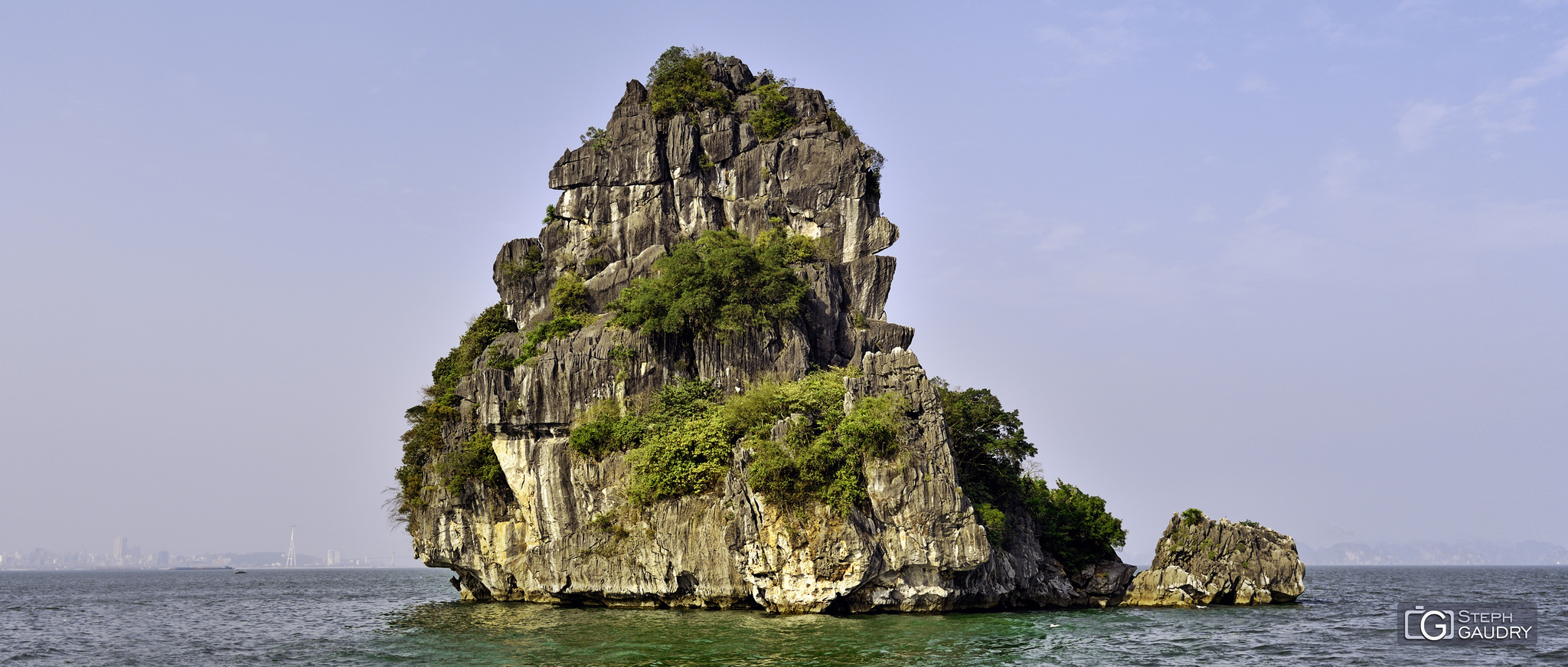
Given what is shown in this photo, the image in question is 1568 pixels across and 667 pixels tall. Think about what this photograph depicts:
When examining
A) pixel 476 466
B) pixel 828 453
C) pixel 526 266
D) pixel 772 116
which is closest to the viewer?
pixel 828 453

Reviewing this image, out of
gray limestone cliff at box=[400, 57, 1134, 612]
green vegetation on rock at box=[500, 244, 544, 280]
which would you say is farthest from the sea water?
green vegetation on rock at box=[500, 244, 544, 280]

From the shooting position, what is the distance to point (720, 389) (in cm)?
4372

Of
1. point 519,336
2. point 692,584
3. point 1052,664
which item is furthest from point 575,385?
point 1052,664

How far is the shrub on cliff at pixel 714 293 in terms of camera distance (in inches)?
1706

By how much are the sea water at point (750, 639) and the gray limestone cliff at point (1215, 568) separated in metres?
1.28

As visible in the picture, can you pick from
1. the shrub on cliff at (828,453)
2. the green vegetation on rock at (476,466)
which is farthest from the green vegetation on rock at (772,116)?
the green vegetation on rock at (476,466)

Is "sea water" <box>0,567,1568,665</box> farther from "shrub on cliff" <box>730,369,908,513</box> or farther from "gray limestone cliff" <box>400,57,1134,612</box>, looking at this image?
"shrub on cliff" <box>730,369,908,513</box>

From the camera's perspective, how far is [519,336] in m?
47.9

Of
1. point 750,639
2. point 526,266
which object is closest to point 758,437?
point 750,639

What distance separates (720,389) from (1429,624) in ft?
92.9

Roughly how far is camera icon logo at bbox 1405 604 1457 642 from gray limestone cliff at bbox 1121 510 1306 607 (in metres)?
4.70

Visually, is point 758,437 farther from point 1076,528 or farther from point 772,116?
point 772,116

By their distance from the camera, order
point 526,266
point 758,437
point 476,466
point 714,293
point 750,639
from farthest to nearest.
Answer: point 526,266, point 476,466, point 714,293, point 758,437, point 750,639

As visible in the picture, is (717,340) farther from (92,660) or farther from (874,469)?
(92,660)
